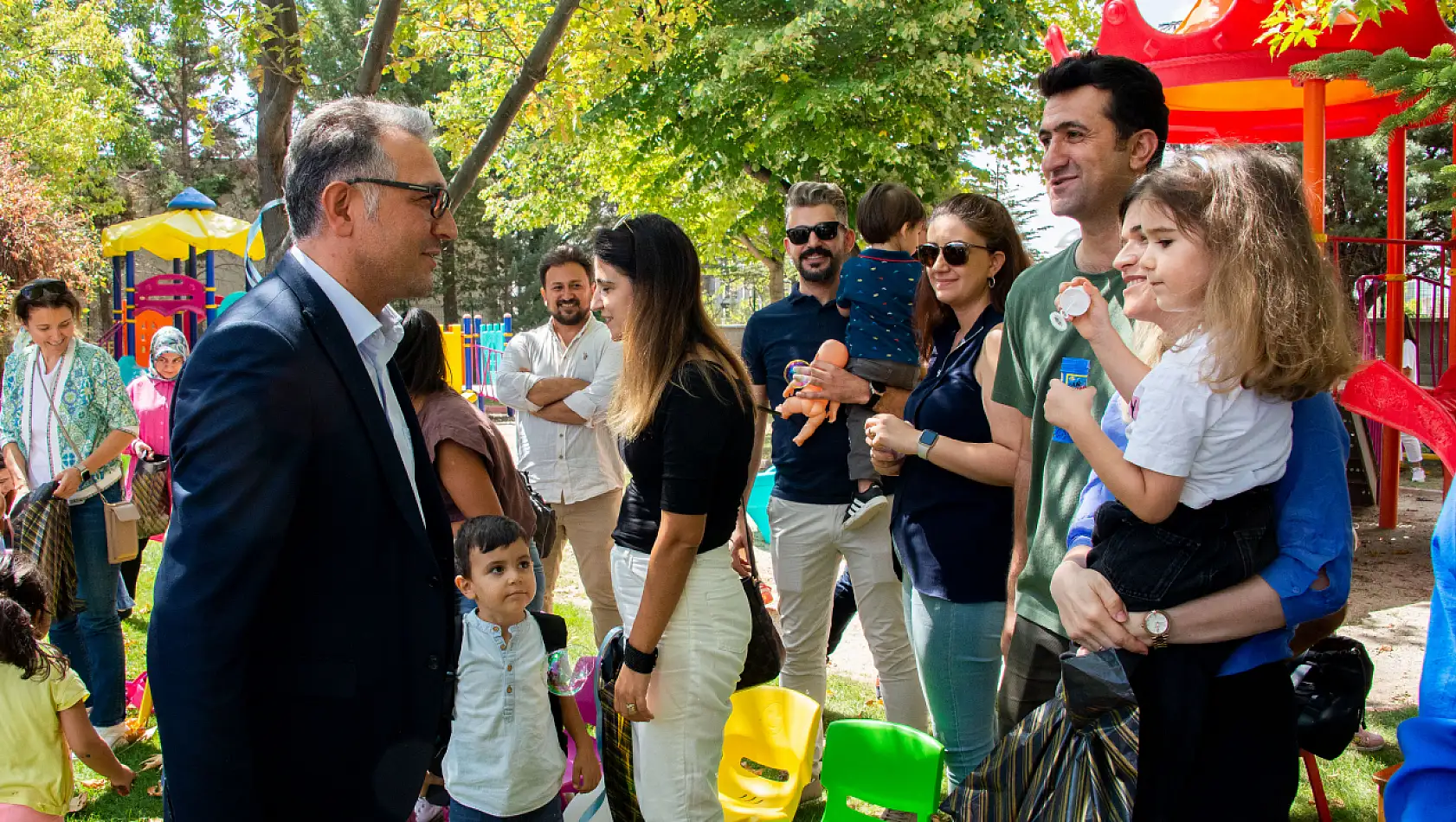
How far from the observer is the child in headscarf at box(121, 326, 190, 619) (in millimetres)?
6195

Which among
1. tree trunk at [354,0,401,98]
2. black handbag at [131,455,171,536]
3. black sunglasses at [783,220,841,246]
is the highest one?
tree trunk at [354,0,401,98]

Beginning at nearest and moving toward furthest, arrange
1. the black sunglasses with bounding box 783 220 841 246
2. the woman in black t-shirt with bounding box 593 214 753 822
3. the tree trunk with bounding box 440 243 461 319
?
the woman in black t-shirt with bounding box 593 214 753 822 < the black sunglasses with bounding box 783 220 841 246 < the tree trunk with bounding box 440 243 461 319

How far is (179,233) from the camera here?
58.4ft

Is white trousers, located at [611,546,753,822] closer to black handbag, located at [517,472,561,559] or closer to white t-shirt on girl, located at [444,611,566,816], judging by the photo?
white t-shirt on girl, located at [444,611,566,816]

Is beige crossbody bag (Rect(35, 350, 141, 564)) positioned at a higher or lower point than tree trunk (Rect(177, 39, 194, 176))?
lower

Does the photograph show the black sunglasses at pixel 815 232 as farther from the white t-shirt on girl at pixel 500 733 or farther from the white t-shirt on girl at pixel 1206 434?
the white t-shirt on girl at pixel 1206 434

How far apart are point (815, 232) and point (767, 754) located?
2.14 m

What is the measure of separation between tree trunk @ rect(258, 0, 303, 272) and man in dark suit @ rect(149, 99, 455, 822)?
7.49 ft

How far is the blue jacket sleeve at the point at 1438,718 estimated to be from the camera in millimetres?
1342

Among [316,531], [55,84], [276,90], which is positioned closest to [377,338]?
[316,531]

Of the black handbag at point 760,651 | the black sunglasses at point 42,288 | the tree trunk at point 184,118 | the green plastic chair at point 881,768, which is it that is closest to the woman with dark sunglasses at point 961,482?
the green plastic chair at point 881,768

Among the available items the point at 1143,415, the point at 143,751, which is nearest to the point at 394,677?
the point at 1143,415

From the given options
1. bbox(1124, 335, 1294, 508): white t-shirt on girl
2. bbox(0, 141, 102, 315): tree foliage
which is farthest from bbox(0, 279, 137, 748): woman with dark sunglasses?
bbox(0, 141, 102, 315): tree foliage

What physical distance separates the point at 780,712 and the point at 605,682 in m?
1.05
